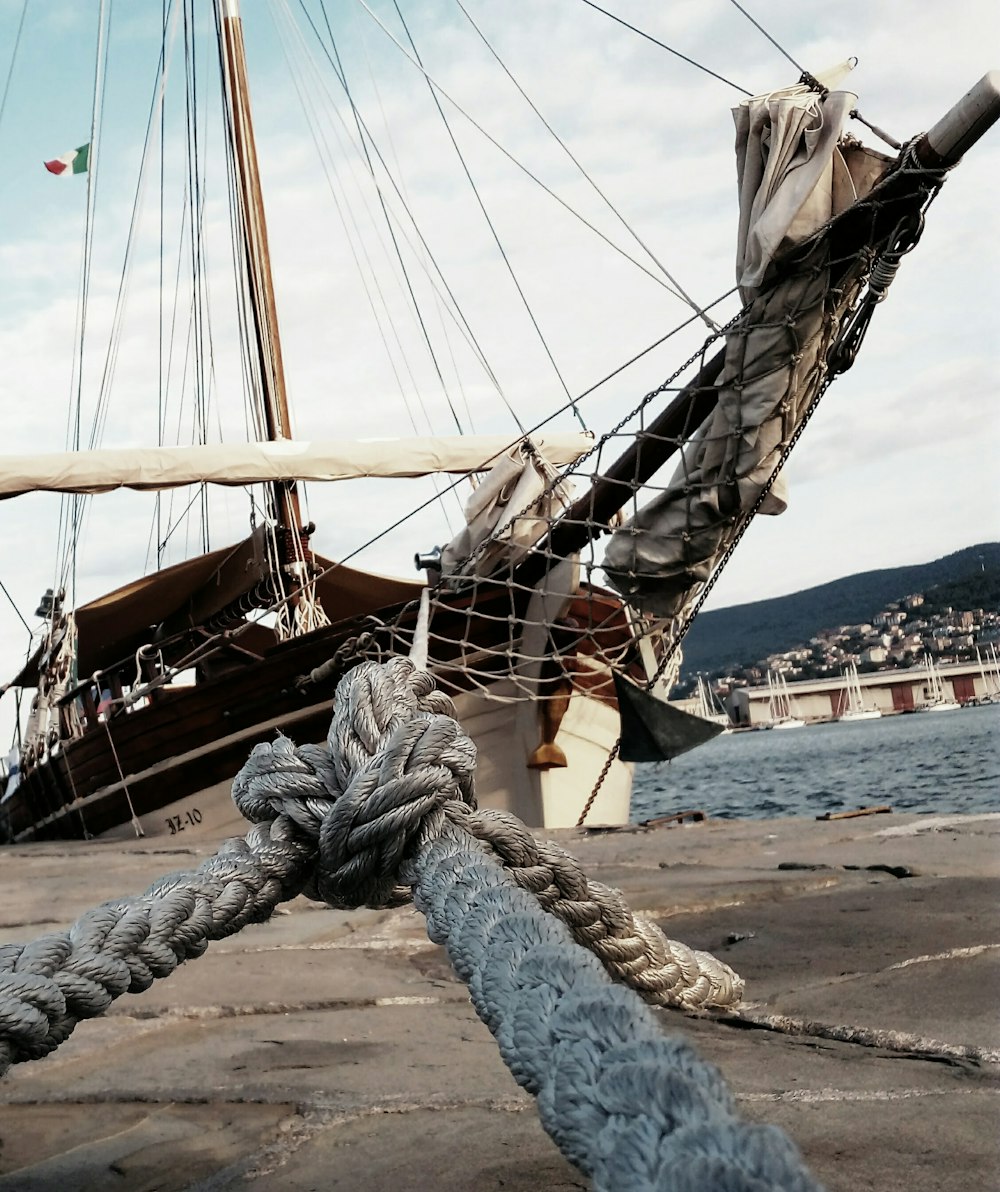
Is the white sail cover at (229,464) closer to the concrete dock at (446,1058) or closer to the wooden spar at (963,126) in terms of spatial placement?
the wooden spar at (963,126)

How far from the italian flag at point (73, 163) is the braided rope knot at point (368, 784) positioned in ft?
48.9

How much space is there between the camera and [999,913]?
10.9 ft

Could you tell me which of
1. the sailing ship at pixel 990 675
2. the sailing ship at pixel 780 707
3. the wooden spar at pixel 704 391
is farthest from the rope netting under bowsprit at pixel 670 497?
the sailing ship at pixel 780 707

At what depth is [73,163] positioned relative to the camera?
15.1 meters

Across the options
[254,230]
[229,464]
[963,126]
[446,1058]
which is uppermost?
[254,230]

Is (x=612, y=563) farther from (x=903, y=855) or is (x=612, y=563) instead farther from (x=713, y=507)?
(x=903, y=855)

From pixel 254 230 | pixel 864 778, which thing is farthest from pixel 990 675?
pixel 254 230

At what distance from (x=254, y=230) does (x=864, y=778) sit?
23928 millimetres

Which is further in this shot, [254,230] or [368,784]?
[254,230]

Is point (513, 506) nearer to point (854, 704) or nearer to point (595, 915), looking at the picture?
point (595, 915)

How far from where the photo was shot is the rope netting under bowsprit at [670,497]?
18.4ft

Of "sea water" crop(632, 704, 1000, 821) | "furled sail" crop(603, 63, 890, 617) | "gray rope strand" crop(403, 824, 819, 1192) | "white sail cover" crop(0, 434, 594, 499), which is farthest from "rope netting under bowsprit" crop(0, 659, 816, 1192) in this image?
"white sail cover" crop(0, 434, 594, 499)

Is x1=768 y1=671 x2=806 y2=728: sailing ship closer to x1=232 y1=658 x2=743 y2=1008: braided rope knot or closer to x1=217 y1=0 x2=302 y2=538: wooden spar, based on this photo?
x1=217 y1=0 x2=302 y2=538: wooden spar

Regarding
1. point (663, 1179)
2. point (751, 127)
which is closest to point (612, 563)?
point (751, 127)
